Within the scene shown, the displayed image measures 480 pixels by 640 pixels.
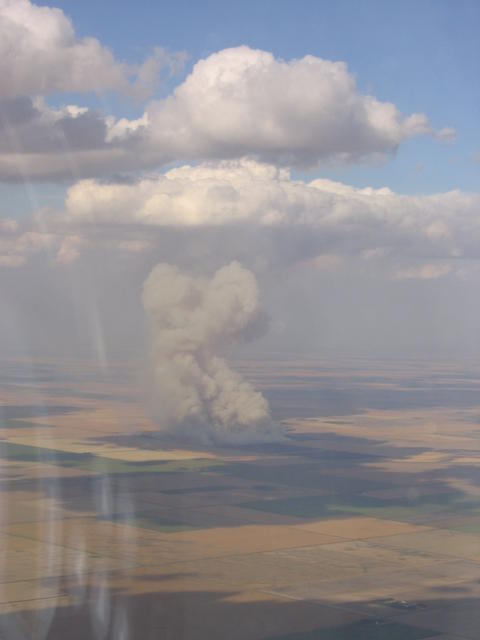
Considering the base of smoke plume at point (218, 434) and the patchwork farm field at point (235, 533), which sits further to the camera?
the base of smoke plume at point (218, 434)

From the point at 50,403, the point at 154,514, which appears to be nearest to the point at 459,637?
the point at 154,514

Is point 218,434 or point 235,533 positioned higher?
point 218,434

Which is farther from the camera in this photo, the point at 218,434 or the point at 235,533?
the point at 218,434

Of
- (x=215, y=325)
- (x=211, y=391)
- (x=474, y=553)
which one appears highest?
(x=215, y=325)

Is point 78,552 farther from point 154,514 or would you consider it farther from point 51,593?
point 154,514

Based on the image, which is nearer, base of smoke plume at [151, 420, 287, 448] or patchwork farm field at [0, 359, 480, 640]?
patchwork farm field at [0, 359, 480, 640]

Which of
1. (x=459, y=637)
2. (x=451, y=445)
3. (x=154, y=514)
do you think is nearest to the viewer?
(x=459, y=637)

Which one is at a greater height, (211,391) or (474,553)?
(211,391)

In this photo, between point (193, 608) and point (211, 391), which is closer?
point (193, 608)
